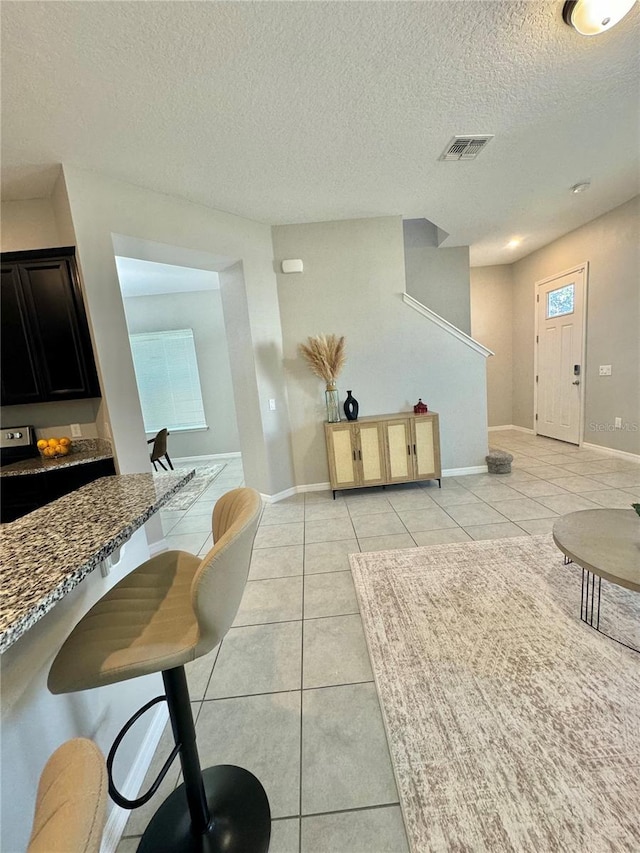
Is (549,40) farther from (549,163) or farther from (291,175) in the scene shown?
(291,175)

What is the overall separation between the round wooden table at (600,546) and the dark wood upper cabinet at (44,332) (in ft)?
10.5

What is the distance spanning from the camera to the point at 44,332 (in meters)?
2.56

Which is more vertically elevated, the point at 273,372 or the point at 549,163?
the point at 549,163

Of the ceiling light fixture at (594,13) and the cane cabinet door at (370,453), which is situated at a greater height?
the ceiling light fixture at (594,13)

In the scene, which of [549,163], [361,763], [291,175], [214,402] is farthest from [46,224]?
[549,163]

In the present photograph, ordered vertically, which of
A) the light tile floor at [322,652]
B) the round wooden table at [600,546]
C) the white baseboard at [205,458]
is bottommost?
the light tile floor at [322,652]

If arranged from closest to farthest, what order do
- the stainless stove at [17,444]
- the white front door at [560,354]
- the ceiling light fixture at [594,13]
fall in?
the ceiling light fixture at [594,13] < the stainless stove at [17,444] < the white front door at [560,354]

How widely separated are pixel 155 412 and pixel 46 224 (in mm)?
3380

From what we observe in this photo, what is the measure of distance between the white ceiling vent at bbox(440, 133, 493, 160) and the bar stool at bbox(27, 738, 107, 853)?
11.2ft

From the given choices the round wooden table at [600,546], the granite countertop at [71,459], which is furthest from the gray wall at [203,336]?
the round wooden table at [600,546]

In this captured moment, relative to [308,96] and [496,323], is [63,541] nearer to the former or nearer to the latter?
[308,96]

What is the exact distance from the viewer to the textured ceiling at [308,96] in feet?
5.03

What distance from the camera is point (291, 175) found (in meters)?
2.69

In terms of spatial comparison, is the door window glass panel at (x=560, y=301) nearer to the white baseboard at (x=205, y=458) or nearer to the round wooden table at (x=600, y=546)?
the round wooden table at (x=600, y=546)
